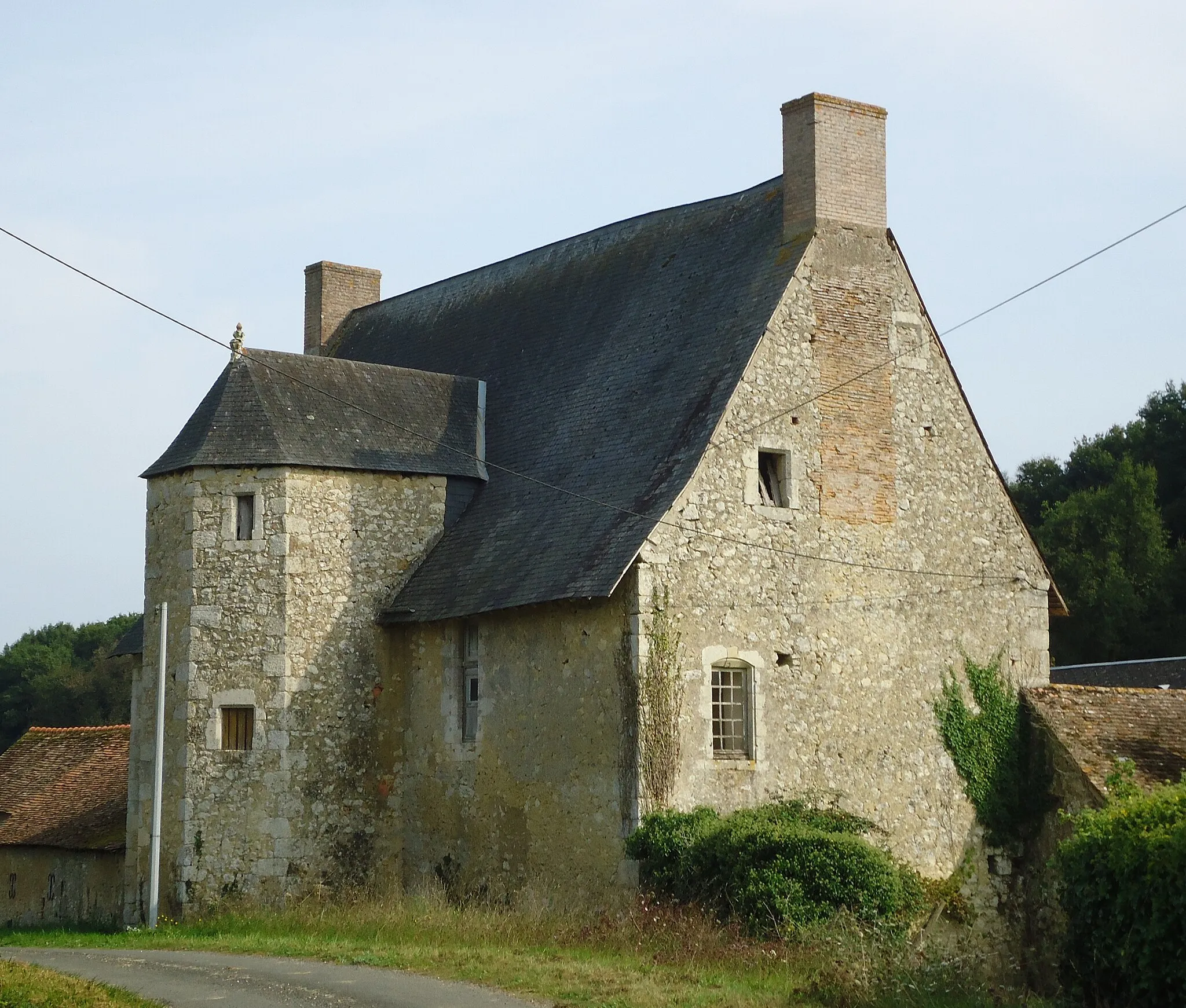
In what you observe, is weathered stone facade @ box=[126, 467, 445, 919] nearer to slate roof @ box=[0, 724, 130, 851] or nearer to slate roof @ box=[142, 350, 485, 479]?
slate roof @ box=[142, 350, 485, 479]

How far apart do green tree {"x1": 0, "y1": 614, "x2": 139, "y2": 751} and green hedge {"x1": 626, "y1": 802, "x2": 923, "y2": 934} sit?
34946 mm

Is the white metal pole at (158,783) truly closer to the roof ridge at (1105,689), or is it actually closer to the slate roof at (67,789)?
the slate roof at (67,789)

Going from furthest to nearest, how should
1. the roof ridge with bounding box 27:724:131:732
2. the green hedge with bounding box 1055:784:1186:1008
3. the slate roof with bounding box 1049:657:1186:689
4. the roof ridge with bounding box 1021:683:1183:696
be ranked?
the slate roof with bounding box 1049:657:1186:689 → the roof ridge with bounding box 27:724:131:732 → the roof ridge with bounding box 1021:683:1183:696 → the green hedge with bounding box 1055:784:1186:1008

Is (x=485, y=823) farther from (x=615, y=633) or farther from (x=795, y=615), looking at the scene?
(x=795, y=615)

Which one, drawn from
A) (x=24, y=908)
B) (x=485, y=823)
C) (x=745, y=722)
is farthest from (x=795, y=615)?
(x=24, y=908)

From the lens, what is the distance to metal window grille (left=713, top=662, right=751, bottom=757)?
18625 millimetres

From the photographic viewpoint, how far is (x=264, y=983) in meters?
14.1

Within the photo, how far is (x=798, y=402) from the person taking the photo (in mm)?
19609

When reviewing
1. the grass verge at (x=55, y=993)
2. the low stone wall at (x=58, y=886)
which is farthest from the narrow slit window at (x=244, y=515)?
the grass verge at (x=55, y=993)

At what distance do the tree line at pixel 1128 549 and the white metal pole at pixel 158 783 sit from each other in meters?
26.1

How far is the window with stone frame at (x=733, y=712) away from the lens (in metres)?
18.6

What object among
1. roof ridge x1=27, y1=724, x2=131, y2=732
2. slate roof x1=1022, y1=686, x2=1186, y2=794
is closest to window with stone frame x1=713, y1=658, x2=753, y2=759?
slate roof x1=1022, y1=686, x2=1186, y2=794

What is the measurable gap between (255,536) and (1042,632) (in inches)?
417

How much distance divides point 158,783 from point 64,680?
40164 mm
